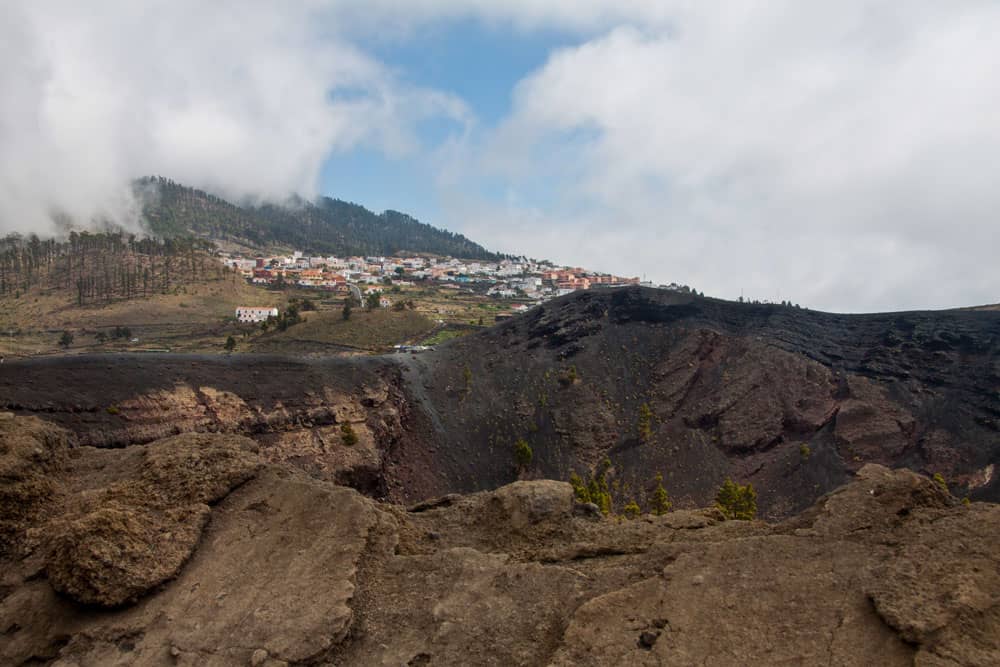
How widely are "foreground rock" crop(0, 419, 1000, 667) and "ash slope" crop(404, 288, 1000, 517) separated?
23.0 meters

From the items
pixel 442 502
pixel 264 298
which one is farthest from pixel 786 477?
pixel 264 298

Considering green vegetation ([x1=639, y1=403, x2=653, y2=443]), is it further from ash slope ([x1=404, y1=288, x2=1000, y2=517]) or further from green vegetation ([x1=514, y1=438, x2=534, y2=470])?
green vegetation ([x1=514, y1=438, x2=534, y2=470])

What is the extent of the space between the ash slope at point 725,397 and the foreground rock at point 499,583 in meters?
23.0

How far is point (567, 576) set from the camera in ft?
38.4

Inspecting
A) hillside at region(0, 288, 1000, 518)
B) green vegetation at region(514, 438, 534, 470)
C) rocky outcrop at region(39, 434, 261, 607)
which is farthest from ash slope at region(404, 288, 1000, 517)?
rocky outcrop at region(39, 434, 261, 607)

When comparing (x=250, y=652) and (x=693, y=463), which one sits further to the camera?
(x=693, y=463)

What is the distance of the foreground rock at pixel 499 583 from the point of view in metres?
9.17

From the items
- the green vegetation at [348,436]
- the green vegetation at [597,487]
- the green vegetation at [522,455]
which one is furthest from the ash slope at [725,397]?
the green vegetation at [348,436]

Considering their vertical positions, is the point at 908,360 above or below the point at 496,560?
above

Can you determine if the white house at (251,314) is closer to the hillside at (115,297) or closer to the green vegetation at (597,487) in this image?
the hillside at (115,297)

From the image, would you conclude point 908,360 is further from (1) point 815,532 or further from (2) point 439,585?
(2) point 439,585

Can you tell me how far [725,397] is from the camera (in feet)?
144

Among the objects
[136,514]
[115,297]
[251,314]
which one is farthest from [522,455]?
[115,297]

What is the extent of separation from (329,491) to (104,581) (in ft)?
15.2
